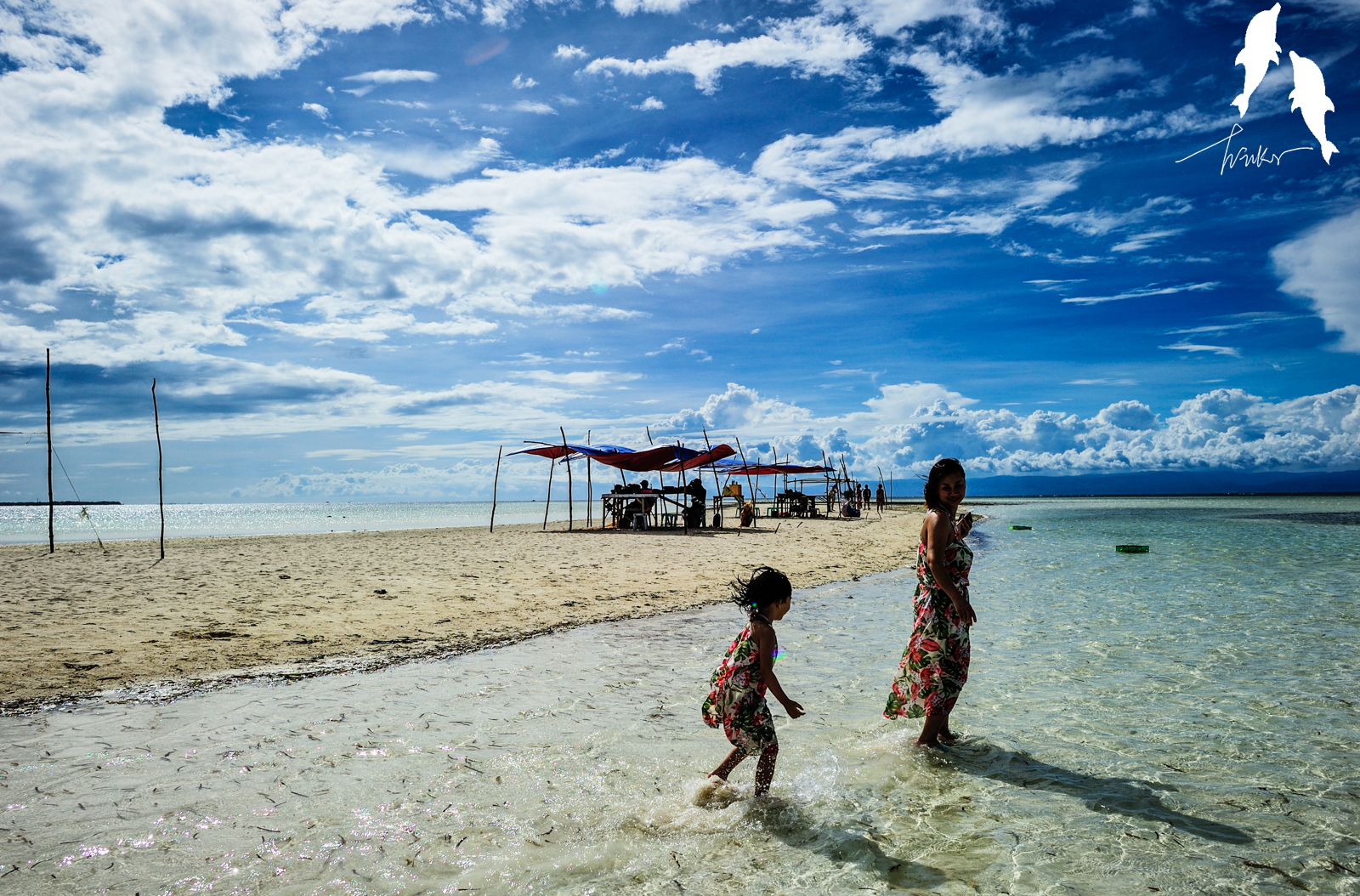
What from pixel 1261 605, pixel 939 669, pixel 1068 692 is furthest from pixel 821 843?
pixel 1261 605

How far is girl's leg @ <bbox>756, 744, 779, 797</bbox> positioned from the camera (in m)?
3.83

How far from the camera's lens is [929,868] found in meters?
3.29

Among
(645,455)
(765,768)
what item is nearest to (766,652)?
(765,768)

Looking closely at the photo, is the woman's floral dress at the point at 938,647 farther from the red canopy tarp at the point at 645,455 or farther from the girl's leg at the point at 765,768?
the red canopy tarp at the point at 645,455

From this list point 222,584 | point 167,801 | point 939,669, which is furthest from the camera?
point 222,584

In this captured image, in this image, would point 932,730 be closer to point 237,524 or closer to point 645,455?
point 645,455

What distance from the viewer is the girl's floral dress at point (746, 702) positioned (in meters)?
3.73

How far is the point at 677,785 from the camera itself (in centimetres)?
418

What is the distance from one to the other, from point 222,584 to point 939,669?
457 inches

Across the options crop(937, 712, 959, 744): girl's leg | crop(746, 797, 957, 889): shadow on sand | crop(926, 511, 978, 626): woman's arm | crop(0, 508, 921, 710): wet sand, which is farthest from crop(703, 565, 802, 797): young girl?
crop(0, 508, 921, 710): wet sand

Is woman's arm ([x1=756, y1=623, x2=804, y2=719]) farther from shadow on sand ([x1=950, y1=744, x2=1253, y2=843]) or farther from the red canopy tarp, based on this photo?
the red canopy tarp

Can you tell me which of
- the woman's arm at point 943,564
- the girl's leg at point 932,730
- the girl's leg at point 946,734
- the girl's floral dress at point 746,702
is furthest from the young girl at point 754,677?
the girl's leg at point 946,734

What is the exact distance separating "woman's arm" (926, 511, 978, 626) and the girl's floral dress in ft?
4.32

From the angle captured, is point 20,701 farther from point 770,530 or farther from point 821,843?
point 770,530
